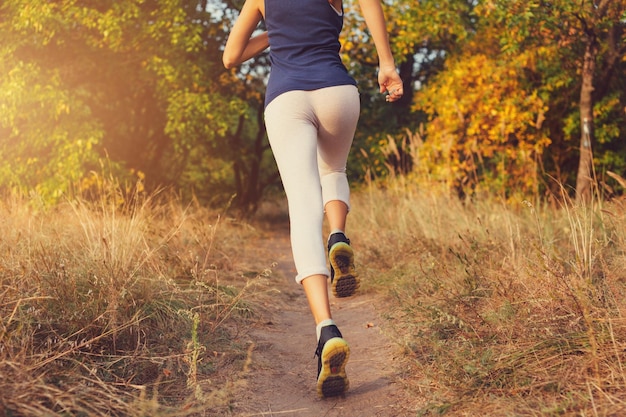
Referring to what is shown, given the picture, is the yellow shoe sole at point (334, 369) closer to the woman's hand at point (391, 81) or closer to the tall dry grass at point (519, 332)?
the tall dry grass at point (519, 332)

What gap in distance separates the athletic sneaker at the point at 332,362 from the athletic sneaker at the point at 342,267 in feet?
1.57

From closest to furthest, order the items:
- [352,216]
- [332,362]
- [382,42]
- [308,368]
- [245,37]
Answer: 1. [332,362]
2. [382,42]
3. [245,37]
4. [308,368]
5. [352,216]

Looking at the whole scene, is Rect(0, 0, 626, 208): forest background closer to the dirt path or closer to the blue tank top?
the dirt path

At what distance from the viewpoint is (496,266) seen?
373cm

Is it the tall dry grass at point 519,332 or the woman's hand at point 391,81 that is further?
the woman's hand at point 391,81

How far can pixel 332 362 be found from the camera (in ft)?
7.77

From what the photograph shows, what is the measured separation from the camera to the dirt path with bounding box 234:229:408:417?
2.47 metres

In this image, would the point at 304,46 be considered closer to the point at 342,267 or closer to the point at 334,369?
the point at 342,267

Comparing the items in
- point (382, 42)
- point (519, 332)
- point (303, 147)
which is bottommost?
point (519, 332)

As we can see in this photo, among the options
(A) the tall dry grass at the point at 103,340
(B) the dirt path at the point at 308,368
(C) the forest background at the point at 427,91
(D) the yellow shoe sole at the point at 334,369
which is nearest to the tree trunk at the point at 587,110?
(C) the forest background at the point at 427,91

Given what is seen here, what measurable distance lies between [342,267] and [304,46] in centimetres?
99

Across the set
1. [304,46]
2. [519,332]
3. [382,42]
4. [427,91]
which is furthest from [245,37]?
[427,91]

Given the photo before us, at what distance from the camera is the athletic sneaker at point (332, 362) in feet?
7.70

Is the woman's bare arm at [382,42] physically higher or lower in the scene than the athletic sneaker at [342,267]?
higher
